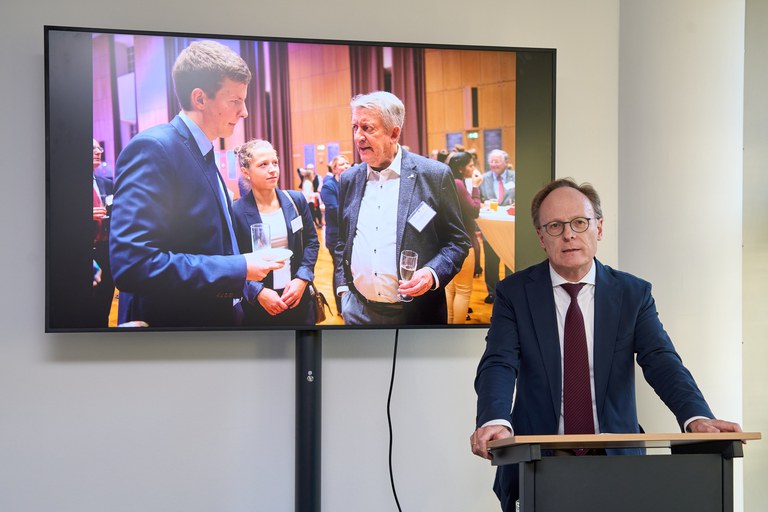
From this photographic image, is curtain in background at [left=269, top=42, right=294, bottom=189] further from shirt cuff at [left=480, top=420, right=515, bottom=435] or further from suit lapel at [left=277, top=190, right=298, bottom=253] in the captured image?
→ shirt cuff at [left=480, top=420, right=515, bottom=435]

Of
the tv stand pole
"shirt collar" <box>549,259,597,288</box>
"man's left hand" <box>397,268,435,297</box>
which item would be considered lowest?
the tv stand pole

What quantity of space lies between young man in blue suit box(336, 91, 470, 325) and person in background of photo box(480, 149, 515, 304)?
131 mm

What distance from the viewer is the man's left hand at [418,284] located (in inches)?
144

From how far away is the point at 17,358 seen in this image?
3691 millimetres

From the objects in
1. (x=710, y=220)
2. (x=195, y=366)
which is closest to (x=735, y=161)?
(x=710, y=220)

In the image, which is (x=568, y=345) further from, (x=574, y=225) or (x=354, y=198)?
(x=354, y=198)

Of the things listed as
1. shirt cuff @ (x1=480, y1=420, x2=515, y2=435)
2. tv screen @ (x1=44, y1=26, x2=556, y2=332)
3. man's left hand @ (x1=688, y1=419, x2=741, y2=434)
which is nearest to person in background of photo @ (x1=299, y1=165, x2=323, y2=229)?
tv screen @ (x1=44, y1=26, x2=556, y2=332)

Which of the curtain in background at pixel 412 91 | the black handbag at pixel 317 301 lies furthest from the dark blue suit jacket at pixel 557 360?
the curtain in background at pixel 412 91

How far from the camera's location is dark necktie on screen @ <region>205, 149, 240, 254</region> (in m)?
3.55

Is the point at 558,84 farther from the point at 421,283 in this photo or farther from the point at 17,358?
the point at 17,358

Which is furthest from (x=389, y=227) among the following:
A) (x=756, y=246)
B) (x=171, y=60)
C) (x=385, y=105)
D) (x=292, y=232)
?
(x=756, y=246)

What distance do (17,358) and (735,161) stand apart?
336 cm

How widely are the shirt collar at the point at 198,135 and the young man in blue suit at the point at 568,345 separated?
1515 mm

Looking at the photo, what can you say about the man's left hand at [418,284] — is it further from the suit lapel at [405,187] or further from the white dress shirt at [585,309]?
the white dress shirt at [585,309]
